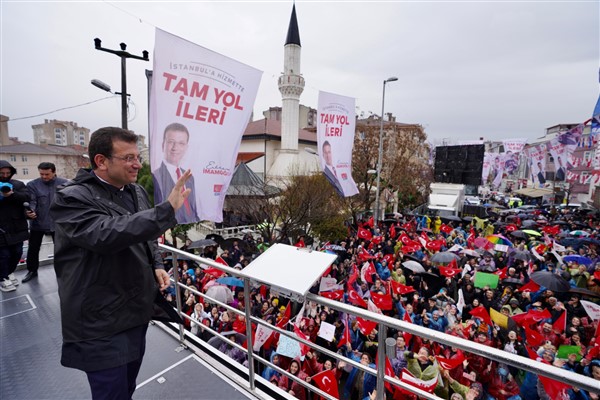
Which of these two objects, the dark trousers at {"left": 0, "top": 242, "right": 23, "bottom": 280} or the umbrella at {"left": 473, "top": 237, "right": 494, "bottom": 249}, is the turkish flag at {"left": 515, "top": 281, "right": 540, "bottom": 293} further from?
the dark trousers at {"left": 0, "top": 242, "right": 23, "bottom": 280}

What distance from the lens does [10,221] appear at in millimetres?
4176

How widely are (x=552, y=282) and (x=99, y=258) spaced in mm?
9711

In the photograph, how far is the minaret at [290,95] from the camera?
34.1m

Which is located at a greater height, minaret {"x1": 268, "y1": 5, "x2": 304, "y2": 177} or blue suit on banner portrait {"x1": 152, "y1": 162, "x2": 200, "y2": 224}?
minaret {"x1": 268, "y1": 5, "x2": 304, "y2": 177}

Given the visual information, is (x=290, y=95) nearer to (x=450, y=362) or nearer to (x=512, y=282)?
(x=512, y=282)

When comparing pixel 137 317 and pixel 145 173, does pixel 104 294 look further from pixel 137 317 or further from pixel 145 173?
pixel 145 173

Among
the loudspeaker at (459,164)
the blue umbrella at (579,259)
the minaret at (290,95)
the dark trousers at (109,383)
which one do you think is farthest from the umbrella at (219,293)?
the loudspeaker at (459,164)

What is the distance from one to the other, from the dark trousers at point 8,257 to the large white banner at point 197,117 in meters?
2.75

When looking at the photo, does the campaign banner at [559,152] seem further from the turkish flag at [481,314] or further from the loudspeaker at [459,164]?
the turkish flag at [481,314]

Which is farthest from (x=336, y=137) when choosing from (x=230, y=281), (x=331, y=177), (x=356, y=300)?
(x=230, y=281)

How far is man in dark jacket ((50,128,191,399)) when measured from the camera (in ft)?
4.81

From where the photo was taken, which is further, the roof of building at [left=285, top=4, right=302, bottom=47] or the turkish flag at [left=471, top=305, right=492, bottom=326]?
Answer: the roof of building at [left=285, top=4, right=302, bottom=47]

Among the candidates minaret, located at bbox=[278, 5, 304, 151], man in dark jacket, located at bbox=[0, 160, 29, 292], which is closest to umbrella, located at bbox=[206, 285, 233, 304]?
man in dark jacket, located at bbox=[0, 160, 29, 292]

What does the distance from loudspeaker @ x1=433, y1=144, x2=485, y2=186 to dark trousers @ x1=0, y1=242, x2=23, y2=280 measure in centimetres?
3418
